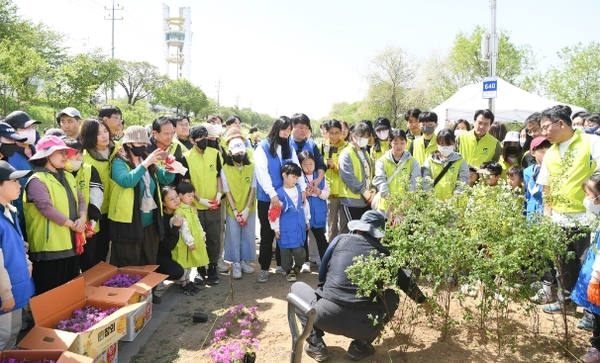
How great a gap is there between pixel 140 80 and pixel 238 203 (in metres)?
58.9

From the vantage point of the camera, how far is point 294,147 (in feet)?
18.2

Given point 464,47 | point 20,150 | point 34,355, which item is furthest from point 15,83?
point 464,47

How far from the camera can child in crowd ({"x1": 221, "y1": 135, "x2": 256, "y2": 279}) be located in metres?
5.21

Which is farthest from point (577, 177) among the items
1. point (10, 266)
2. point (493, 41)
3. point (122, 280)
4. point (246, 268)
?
point (493, 41)

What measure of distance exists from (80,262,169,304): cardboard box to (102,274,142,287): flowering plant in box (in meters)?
0.04

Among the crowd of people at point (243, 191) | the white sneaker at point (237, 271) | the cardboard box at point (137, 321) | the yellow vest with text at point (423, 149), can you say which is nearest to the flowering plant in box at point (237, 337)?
the crowd of people at point (243, 191)

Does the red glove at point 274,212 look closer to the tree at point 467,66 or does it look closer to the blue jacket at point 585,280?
the blue jacket at point 585,280

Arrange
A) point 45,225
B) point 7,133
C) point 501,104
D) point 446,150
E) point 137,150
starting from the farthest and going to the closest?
1. point 501,104
2. point 446,150
3. point 137,150
4. point 7,133
5. point 45,225

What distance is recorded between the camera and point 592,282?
2980mm

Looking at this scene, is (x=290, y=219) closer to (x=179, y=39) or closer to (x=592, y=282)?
(x=592, y=282)

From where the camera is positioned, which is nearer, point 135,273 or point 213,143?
point 135,273

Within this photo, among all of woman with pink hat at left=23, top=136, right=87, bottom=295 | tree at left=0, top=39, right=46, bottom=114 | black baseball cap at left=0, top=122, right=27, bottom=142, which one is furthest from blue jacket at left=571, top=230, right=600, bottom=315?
tree at left=0, top=39, right=46, bottom=114

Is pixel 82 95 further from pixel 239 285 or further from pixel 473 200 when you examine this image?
pixel 473 200

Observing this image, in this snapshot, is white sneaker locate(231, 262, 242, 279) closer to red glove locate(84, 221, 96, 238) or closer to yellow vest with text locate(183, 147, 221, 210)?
yellow vest with text locate(183, 147, 221, 210)
